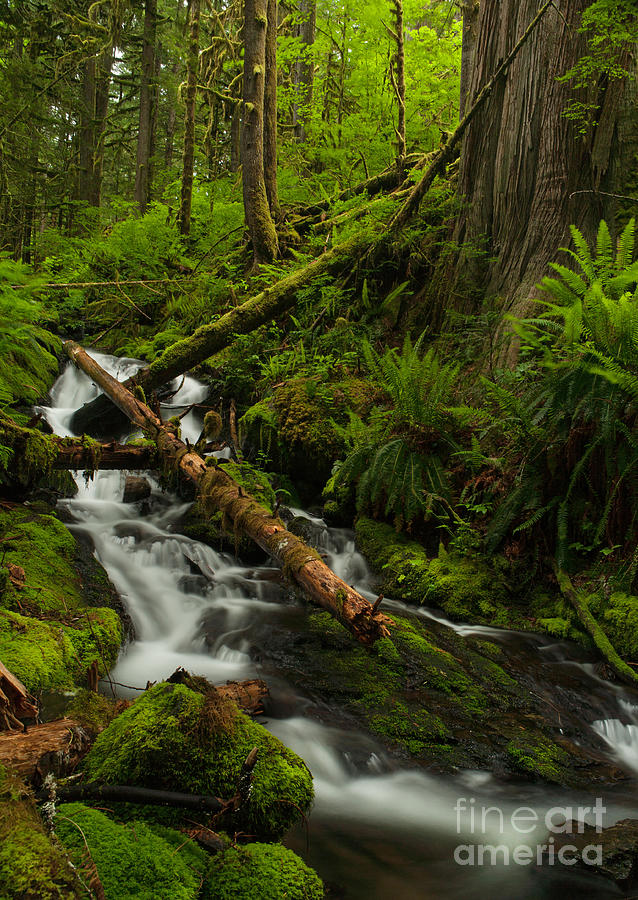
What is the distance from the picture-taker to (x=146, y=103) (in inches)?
564

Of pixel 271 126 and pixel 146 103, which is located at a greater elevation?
pixel 146 103

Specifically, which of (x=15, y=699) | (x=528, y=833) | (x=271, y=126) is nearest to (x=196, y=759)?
(x=15, y=699)

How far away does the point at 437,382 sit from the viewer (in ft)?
18.9

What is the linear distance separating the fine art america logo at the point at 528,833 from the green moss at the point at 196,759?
3.58ft

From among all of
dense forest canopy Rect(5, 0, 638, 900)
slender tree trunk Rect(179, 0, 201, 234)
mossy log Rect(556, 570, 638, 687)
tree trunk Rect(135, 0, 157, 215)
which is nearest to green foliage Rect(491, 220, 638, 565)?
dense forest canopy Rect(5, 0, 638, 900)

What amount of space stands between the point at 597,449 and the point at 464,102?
24.2 ft

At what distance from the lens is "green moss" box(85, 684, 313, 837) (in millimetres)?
2154

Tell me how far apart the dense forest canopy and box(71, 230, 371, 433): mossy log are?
0.05m

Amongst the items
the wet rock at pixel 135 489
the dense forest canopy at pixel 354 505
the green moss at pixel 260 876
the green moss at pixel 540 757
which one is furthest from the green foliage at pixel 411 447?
the green moss at pixel 260 876

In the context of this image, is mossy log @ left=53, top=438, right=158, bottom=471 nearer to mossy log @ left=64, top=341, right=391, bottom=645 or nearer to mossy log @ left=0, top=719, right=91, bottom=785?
mossy log @ left=64, top=341, right=391, bottom=645

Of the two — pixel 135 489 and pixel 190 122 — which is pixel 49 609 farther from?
pixel 190 122

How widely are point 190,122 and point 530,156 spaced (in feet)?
29.3

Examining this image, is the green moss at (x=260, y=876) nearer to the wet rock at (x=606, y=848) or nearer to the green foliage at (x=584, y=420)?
the wet rock at (x=606, y=848)

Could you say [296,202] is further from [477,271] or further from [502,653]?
[502,653]
